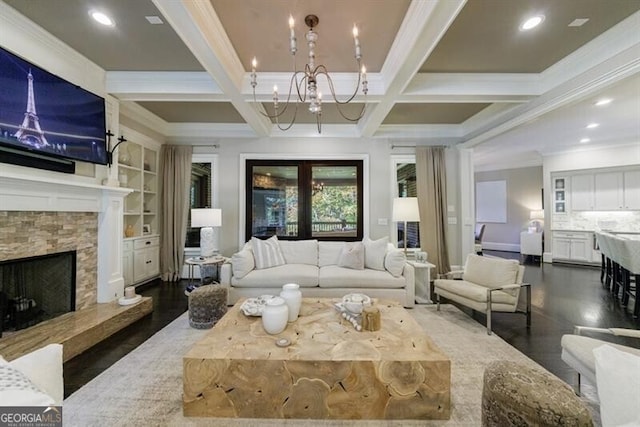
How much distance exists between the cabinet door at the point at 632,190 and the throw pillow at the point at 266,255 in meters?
7.90

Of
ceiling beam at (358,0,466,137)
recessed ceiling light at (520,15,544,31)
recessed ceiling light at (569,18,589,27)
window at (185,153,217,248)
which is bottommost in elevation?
window at (185,153,217,248)

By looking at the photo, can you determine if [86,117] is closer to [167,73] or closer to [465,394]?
[167,73]

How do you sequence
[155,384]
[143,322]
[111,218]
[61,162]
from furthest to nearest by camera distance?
[111,218] → [143,322] → [61,162] → [155,384]

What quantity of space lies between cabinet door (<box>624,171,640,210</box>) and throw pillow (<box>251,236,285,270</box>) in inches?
311

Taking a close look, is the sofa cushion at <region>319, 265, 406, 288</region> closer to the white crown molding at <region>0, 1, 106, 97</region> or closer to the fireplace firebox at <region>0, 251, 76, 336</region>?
the fireplace firebox at <region>0, 251, 76, 336</region>

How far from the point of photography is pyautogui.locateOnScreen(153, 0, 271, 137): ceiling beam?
81.7 inches

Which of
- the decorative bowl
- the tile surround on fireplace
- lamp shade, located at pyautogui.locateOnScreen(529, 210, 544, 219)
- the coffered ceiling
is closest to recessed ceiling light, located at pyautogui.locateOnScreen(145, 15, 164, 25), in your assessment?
the coffered ceiling

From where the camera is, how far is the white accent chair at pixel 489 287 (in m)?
3.08

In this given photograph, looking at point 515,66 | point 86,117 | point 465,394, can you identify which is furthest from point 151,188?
point 515,66

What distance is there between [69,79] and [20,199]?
54.8 inches

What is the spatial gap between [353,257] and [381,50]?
8.59 ft

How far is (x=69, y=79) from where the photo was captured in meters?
2.96

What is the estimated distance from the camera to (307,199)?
549 centimetres

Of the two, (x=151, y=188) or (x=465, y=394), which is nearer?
(x=465, y=394)
